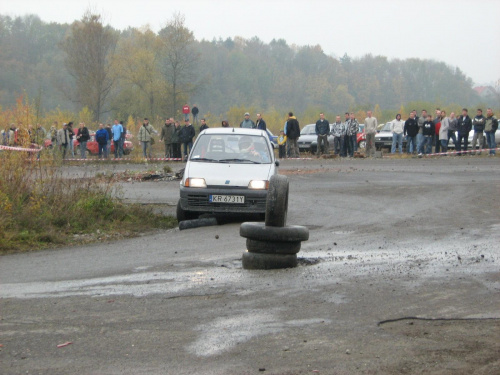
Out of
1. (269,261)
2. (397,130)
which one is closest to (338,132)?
(397,130)

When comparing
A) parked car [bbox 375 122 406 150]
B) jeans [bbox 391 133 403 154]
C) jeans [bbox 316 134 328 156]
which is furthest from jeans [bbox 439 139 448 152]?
parked car [bbox 375 122 406 150]

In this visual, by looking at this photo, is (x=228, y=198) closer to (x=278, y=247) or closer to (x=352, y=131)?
(x=278, y=247)

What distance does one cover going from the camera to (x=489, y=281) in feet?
26.8

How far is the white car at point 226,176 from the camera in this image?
14.3 m

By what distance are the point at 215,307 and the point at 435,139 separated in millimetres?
29850

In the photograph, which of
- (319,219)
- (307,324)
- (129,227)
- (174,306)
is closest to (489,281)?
(307,324)

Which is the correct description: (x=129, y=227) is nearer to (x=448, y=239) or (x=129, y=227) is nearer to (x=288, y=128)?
(x=448, y=239)

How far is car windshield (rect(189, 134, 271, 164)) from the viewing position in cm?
1527

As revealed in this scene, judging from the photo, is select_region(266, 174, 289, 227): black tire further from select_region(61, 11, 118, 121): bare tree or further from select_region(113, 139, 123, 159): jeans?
select_region(61, 11, 118, 121): bare tree

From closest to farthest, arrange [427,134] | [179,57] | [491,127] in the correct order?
[491,127]
[427,134]
[179,57]

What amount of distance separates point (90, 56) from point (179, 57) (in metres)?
8.87

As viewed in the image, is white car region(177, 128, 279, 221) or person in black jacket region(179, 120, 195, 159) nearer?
white car region(177, 128, 279, 221)

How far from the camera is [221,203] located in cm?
1434

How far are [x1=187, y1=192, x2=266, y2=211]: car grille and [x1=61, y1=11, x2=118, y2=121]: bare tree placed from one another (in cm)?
5942
